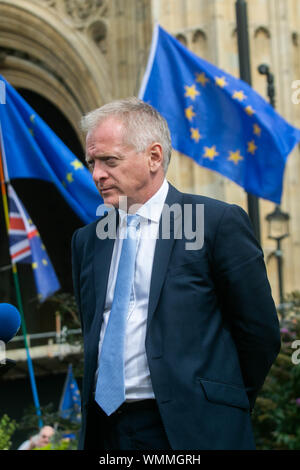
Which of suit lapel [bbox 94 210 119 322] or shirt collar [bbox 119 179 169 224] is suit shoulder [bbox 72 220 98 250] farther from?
shirt collar [bbox 119 179 169 224]

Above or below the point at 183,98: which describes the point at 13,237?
below

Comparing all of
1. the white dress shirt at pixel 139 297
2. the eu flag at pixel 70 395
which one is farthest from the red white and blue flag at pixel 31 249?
the white dress shirt at pixel 139 297

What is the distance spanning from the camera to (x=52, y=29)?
11578mm

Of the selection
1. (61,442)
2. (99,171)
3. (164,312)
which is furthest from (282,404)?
(99,171)

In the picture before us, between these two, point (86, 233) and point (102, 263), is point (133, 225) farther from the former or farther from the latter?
point (86, 233)

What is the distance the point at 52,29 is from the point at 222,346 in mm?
10243

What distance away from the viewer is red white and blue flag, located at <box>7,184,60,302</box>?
590cm

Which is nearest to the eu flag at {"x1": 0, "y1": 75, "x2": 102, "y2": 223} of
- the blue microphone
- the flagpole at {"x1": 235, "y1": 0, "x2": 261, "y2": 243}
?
the flagpole at {"x1": 235, "y1": 0, "x2": 261, "y2": 243}

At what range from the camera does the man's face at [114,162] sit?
82.5 inches

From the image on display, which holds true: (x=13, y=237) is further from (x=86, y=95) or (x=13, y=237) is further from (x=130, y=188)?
(x=86, y=95)

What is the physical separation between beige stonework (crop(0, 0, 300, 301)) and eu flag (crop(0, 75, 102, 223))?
187 inches

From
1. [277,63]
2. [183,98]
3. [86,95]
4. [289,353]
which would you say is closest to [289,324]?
[289,353]

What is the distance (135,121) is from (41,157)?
9.80ft

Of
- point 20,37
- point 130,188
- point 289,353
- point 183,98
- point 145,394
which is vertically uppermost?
point 20,37
